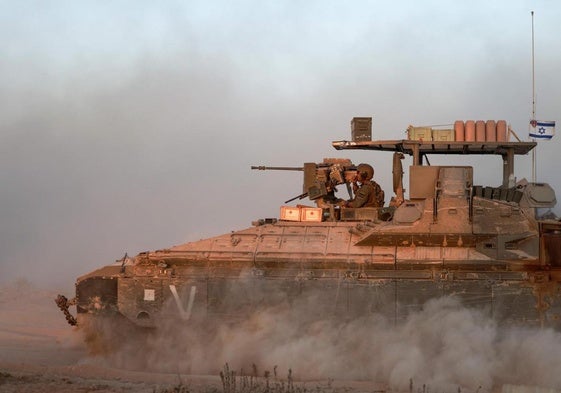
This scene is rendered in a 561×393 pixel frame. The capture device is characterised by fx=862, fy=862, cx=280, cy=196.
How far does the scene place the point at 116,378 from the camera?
43.0 ft

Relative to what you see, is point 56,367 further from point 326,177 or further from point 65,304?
point 326,177

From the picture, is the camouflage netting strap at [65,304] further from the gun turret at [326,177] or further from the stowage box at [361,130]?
the stowage box at [361,130]

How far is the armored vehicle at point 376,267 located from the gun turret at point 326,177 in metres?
1.77

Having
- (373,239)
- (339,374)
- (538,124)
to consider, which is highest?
(538,124)

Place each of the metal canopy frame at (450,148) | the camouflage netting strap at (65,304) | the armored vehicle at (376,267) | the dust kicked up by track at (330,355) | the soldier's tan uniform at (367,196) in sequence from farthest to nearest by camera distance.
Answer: the metal canopy frame at (450,148) < the soldier's tan uniform at (367,196) < the camouflage netting strap at (65,304) < the armored vehicle at (376,267) < the dust kicked up by track at (330,355)

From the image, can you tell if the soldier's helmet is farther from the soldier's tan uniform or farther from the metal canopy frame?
the metal canopy frame

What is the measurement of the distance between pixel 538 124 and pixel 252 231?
744 cm

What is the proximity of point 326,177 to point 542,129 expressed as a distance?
514 centimetres

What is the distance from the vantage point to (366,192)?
17172mm

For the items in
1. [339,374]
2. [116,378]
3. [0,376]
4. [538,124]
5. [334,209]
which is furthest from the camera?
[538,124]

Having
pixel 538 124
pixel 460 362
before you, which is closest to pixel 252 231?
pixel 460 362

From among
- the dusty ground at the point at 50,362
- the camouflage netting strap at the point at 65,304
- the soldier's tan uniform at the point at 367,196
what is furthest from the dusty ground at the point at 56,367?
the soldier's tan uniform at the point at 367,196

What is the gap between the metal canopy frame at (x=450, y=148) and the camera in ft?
59.2

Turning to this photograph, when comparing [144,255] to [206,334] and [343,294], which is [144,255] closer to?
[206,334]
